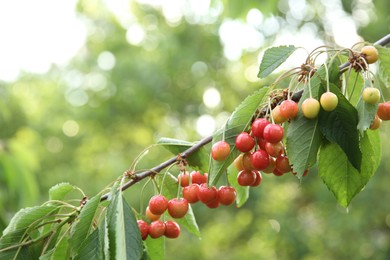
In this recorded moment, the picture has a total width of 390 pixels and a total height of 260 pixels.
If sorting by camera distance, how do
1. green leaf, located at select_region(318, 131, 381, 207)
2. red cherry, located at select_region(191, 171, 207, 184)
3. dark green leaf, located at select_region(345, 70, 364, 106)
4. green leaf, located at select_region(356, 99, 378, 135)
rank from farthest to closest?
red cherry, located at select_region(191, 171, 207, 184) → dark green leaf, located at select_region(345, 70, 364, 106) → green leaf, located at select_region(318, 131, 381, 207) → green leaf, located at select_region(356, 99, 378, 135)

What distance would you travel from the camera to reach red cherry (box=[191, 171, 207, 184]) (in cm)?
129

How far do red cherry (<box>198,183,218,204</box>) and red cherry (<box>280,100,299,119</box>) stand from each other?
9.8 inches

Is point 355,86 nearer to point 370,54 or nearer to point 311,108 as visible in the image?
point 370,54

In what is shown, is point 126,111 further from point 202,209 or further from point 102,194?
point 102,194

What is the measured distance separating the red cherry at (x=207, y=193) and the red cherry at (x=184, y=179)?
63mm

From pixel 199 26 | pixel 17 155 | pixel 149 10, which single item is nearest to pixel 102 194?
pixel 17 155

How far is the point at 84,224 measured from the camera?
114 centimetres

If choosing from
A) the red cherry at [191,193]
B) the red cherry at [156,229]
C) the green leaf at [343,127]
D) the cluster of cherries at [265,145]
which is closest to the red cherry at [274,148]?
the cluster of cherries at [265,145]

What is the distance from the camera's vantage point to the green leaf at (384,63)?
1.08m

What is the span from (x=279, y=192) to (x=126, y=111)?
2.72 m

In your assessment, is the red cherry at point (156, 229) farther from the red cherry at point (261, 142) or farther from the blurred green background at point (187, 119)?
the blurred green background at point (187, 119)

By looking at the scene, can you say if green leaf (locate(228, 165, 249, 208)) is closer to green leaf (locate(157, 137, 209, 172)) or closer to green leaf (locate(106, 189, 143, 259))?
green leaf (locate(157, 137, 209, 172))

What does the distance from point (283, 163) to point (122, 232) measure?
325 mm

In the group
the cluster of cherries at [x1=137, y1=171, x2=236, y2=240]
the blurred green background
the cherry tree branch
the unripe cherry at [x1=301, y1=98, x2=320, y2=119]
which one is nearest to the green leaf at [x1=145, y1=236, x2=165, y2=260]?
the cluster of cherries at [x1=137, y1=171, x2=236, y2=240]
